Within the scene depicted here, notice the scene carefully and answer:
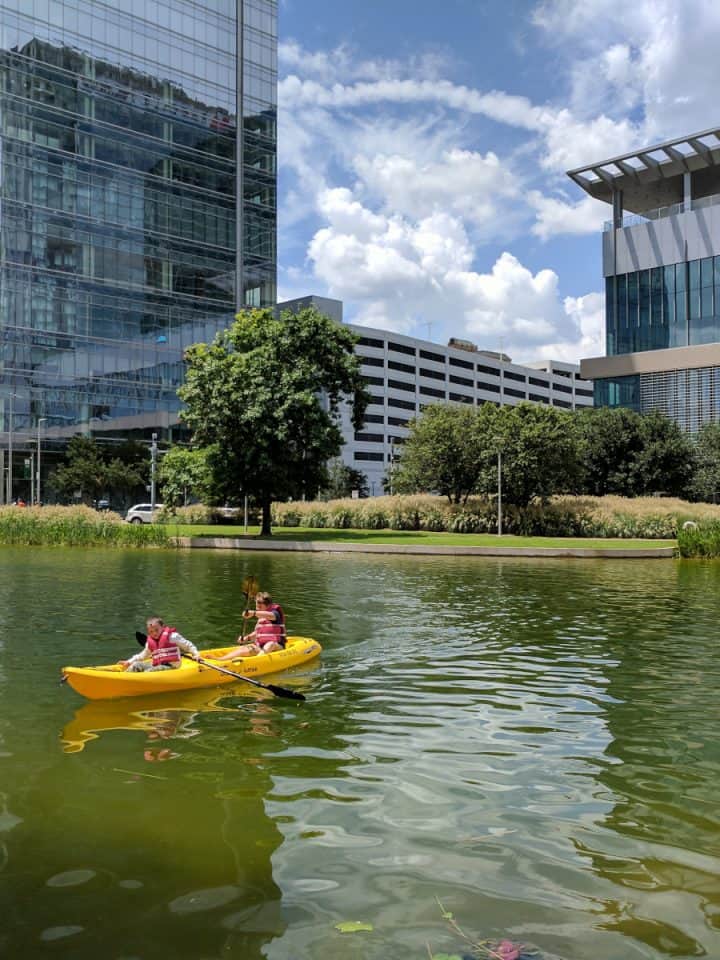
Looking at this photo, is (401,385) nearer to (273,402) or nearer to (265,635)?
(273,402)

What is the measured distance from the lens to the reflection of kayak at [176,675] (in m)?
10.7

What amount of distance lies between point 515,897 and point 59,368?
84.5 meters

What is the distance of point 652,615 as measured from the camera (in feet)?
61.5

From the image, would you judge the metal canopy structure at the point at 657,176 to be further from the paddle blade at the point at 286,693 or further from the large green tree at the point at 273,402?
the paddle blade at the point at 286,693

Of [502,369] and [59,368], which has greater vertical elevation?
[502,369]

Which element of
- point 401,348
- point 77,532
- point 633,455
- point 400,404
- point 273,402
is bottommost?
point 77,532

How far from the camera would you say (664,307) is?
68562 millimetres

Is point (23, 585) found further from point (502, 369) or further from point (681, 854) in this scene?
point (502, 369)

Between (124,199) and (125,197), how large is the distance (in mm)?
277

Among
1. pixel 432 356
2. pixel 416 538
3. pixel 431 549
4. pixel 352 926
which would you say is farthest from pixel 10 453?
pixel 352 926

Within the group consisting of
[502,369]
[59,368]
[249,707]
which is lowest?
[249,707]

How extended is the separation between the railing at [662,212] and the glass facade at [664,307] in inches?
160

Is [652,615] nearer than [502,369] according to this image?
Yes

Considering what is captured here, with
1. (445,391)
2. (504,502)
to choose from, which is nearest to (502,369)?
(445,391)
